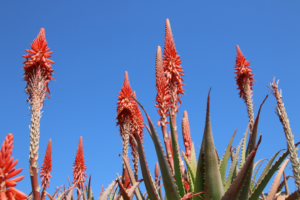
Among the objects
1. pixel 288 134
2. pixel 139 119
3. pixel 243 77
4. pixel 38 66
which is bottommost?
pixel 288 134

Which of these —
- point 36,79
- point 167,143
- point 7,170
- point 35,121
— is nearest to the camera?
point 7,170

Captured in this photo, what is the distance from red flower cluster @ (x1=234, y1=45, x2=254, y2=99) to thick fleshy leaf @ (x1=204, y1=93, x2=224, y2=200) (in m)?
4.82

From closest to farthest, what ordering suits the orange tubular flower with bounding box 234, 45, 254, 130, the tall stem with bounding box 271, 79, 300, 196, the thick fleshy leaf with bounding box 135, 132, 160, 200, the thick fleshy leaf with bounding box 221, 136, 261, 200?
the tall stem with bounding box 271, 79, 300, 196, the thick fleshy leaf with bounding box 221, 136, 261, 200, the thick fleshy leaf with bounding box 135, 132, 160, 200, the orange tubular flower with bounding box 234, 45, 254, 130

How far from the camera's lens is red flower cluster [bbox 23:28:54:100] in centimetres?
371

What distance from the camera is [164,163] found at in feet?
7.01

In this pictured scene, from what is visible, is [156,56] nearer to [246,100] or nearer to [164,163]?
[164,163]

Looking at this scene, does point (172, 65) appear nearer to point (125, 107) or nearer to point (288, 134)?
point (125, 107)

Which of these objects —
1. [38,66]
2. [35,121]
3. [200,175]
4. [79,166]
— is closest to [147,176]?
[200,175]

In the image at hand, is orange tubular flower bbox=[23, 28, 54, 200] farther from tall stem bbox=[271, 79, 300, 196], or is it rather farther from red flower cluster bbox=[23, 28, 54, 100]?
tall stem bbox=[271, 79, 300, 196]

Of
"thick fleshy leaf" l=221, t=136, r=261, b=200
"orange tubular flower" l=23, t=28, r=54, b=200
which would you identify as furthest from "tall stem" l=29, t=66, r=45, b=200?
"thick fleshy leaf" l=221, t=136, r=261, b=200

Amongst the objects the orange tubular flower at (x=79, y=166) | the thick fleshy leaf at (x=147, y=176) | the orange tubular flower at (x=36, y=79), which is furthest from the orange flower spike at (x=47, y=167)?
the thick fleshy leaf at (x=147, y=176)

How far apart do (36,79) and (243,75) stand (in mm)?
5109

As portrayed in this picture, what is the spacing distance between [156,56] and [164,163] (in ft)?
5.64

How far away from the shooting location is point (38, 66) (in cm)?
378
